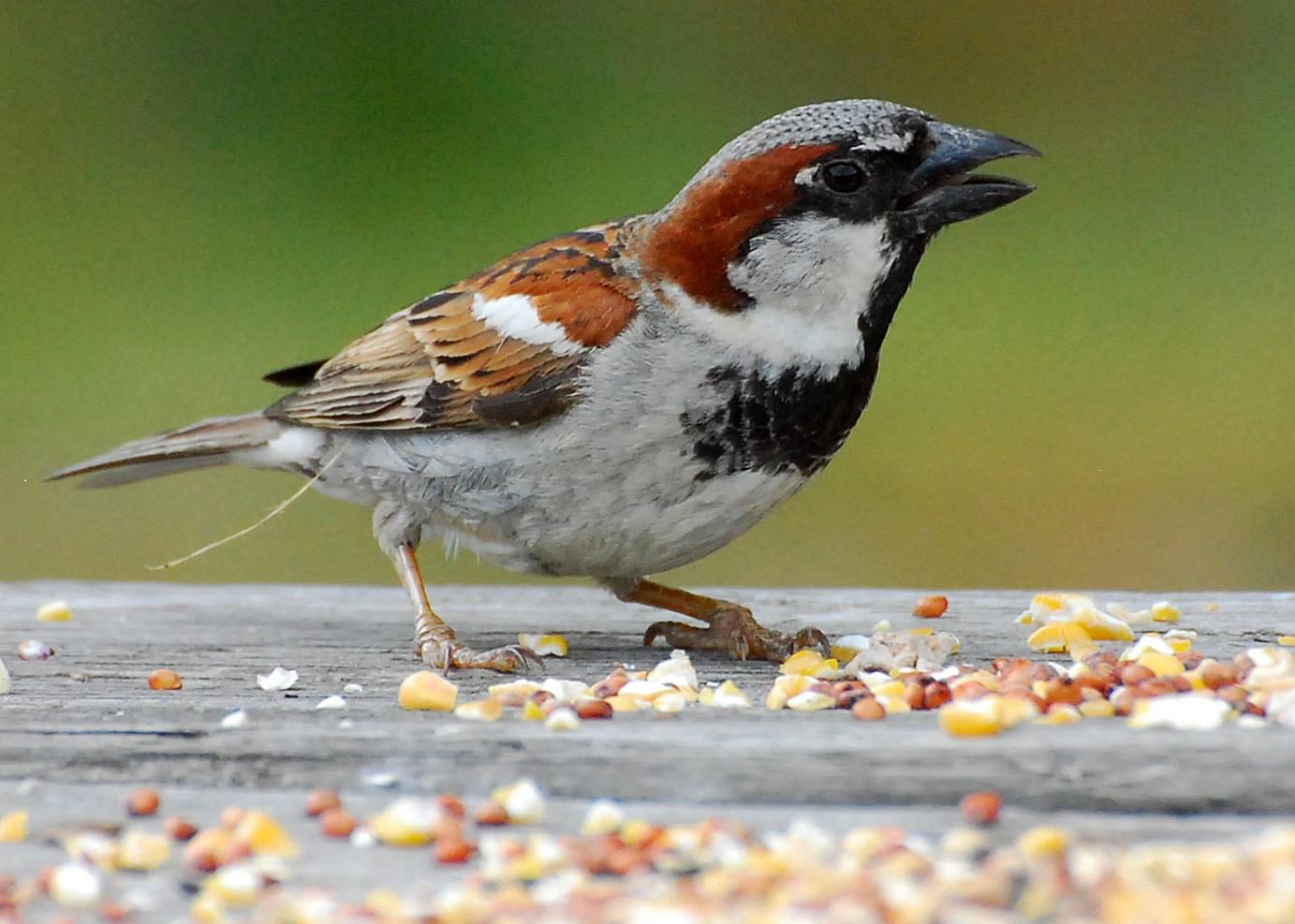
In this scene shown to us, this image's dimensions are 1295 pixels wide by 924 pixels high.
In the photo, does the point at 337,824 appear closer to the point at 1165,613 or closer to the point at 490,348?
the point at 490,348

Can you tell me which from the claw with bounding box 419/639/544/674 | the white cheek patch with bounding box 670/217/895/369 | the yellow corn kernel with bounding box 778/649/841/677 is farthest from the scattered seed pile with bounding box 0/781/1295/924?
the white cheek patch with bounding box 670/217/895/369

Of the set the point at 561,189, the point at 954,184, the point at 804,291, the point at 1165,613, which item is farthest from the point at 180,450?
the point at 561,189

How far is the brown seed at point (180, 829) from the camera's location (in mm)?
1739

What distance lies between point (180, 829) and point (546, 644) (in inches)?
42.3

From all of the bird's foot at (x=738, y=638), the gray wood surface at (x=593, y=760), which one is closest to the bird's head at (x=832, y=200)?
the bird's foot at (x=738, y=638)

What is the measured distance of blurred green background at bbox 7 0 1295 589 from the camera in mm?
5898

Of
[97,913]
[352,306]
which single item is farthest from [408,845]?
[352,306]

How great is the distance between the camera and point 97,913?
1.56 m

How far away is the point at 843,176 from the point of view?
2.67 m

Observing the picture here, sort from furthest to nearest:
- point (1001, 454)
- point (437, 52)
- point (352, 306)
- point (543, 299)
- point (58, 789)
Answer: point (437, 52) < point (352, 306) < point (1001, 454) < point (543, 299) < point (58, 789)

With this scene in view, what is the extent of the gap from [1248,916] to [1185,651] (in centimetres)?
110

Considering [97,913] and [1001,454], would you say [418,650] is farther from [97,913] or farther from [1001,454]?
[1001,454]

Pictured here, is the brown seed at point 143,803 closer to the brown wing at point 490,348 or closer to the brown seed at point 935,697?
the brown seed at point 935,697

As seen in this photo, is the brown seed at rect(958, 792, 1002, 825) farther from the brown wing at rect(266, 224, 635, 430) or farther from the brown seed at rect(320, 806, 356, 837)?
the brown wing at rect(266, 224, 635, 430)
